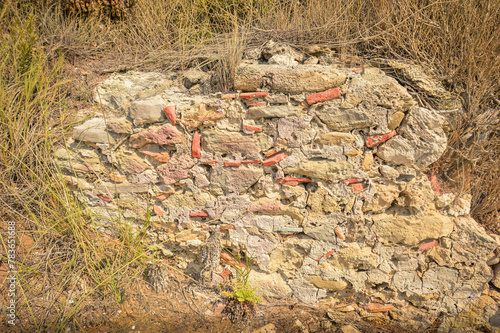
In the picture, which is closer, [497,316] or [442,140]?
[442,140]

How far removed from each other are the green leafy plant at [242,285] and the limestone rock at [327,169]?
30.8 inches

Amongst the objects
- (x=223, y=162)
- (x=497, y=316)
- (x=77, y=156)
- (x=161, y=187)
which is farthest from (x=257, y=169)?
(x=497, y=316)

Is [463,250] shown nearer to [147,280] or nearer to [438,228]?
[438,228]

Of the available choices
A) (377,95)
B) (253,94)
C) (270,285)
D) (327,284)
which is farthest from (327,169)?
(270,285)

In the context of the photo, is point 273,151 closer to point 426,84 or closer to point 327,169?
point 327,169

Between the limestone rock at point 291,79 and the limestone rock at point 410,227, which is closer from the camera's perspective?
the limestone rock at point 291,79

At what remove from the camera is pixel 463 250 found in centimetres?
250

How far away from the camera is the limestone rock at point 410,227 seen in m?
2.46

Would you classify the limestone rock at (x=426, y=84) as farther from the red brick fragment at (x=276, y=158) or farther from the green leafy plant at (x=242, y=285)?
the green leafy plant at (x=242, y=285)

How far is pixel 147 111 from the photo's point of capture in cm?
240

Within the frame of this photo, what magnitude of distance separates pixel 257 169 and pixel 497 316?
2.18 m

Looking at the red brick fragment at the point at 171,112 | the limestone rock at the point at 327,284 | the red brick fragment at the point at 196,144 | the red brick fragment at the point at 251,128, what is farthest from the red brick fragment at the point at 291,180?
the red brick fragment at the point at 171,112

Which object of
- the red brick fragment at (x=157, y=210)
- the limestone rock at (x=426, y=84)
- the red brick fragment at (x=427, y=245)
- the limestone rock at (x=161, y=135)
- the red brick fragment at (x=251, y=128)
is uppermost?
the limestone rock at (x=426, y=84)

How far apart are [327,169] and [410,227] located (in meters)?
0.77
